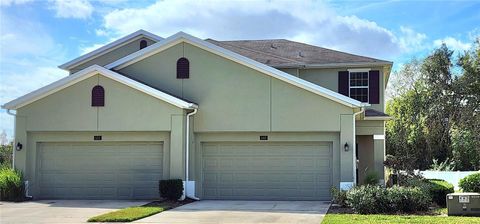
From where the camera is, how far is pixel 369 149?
73.2 ft

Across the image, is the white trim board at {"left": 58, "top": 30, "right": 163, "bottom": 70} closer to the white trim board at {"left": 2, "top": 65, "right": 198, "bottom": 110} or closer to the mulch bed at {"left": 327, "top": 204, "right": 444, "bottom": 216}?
the white trim board at {"left": 2, "top": 65, "right": 198, "bottom": 110}

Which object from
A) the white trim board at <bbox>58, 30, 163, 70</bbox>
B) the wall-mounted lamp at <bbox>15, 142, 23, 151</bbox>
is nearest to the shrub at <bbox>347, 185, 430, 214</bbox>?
the wall-mounted lamp at <bbox>15, 142, 23, 151</bbox>

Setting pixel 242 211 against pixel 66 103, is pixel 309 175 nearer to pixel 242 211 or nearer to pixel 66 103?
pixel 242 211

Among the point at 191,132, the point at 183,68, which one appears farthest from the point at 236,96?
the point at 183,68

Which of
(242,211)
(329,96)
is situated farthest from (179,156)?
(329,96)

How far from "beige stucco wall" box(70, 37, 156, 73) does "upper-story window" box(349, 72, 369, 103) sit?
895 centimetres

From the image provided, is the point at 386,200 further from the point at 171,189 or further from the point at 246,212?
the point at 171,189

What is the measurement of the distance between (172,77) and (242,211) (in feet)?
21.7

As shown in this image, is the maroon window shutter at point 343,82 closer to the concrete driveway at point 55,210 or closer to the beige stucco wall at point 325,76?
the beige stucco wall at point 325,76

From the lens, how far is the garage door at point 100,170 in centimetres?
1852

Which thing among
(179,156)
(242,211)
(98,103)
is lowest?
(242,211)

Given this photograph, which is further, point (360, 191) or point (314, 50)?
point (314, 50)

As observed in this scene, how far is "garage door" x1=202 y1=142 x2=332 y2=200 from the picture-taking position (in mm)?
18500

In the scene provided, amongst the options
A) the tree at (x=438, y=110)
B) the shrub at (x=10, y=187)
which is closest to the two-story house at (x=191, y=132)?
the shrub at (x=10, y=187)
